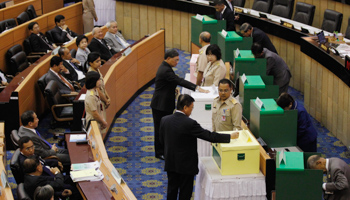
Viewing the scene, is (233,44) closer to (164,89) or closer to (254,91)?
(164,89)

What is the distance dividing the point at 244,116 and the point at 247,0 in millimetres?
6158

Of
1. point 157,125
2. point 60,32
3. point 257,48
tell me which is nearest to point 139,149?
point 157,125

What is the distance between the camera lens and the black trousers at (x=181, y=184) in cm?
474

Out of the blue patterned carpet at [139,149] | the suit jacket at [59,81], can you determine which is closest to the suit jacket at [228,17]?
the blue patterned carpet at [139,149]

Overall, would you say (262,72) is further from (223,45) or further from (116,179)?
(116,179)

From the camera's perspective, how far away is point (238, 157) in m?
4.38

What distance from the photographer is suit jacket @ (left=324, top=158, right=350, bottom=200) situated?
13.9ft

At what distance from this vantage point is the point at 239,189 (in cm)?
437

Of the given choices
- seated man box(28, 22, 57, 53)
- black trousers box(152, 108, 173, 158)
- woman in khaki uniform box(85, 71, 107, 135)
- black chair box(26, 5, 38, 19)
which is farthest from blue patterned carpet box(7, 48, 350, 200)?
black chair box(26, 5, 38, 19)

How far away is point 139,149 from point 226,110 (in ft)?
6.90

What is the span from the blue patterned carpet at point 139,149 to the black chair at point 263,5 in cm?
237

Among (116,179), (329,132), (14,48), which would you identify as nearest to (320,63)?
(329,132)

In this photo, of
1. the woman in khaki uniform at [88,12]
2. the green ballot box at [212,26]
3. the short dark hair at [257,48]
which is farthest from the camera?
the woman in khaki uniform at [88,12]

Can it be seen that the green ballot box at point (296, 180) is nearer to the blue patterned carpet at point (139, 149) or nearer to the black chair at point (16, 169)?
the blue patterned carpet at point (139, 149)
